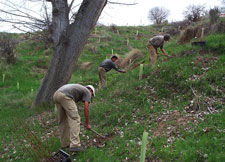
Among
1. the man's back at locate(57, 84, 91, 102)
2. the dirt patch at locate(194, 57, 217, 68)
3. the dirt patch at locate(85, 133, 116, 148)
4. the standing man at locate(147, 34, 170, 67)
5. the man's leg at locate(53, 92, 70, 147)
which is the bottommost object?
the dirt patch at locate(85, 133, 116, 148)

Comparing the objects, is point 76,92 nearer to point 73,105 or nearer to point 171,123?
point 73,105

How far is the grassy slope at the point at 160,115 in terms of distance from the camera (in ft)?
15.5

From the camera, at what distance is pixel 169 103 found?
7148 millimetres

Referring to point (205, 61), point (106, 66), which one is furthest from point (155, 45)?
point (205, 61)

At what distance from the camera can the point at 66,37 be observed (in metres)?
8.87

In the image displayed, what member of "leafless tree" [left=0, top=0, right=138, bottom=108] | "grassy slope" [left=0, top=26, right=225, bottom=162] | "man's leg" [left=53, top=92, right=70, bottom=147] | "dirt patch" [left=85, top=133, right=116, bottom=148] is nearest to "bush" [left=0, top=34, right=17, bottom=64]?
"grassy slope" [left=0, top=26, right=225, bottom=162]

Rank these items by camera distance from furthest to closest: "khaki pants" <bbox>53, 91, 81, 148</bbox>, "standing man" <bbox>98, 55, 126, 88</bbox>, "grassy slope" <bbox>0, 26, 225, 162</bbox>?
→ "standing man" <bbox>98, 55, 126, 88</bbox>, "khaki pants" <bbox>53, 91, 81, 148</bbox>, "grassy slope" <bbox>0, 26, 225, 162</bbox>

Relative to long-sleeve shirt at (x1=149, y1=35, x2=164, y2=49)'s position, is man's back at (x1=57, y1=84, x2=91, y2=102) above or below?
below

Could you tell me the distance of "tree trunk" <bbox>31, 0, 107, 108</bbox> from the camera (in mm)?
8672

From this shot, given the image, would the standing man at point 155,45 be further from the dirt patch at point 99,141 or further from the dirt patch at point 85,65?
the dirt patch at point 85,65

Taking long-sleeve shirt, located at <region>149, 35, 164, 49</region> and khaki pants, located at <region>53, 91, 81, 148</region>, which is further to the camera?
long-sleeve shirt, located at <region>149, 35, 164, 49</region>

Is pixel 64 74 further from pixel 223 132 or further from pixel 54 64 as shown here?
pixel 223 132

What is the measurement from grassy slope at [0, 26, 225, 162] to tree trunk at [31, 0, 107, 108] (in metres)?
1.28

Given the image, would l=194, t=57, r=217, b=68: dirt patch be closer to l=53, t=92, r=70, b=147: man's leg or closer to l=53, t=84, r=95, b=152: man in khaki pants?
l=53, t=84, r=95, b=152: man in khaki pants
